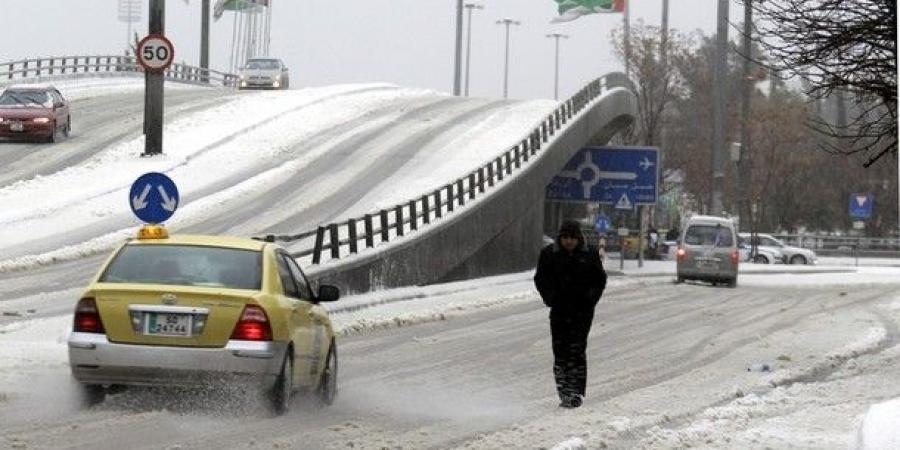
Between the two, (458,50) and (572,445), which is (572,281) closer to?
(572,445)

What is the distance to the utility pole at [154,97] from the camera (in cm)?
4469

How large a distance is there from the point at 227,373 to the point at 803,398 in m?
5.88

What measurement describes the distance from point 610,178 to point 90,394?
1665 inches

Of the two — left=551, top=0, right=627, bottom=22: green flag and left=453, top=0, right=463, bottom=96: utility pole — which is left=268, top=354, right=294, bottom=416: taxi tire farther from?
left=453, top=0, right=463, bottom=96: utility pole

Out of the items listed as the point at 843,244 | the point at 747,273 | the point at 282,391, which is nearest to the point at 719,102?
the point at 747,273

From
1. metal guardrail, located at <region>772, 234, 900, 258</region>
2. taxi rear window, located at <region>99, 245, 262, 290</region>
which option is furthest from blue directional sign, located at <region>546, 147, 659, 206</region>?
metal guardrail, located at <region>772, 234, 900, 258</region>

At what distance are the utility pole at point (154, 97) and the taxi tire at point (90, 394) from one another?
103ft

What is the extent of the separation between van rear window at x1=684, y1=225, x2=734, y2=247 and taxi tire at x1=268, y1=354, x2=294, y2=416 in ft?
118

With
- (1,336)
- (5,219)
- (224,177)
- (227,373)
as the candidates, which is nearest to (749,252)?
(224,177)

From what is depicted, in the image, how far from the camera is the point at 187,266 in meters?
13.6

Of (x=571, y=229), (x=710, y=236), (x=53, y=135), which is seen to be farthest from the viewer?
(x=53, y=135)

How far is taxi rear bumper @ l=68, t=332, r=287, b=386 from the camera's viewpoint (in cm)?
1279

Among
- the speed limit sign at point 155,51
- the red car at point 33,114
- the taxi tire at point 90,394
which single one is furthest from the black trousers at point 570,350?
the red car at point 33,114

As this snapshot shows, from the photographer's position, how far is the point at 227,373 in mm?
12906
